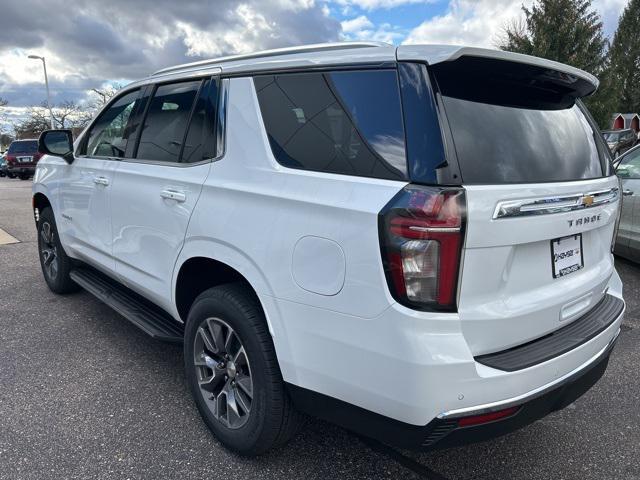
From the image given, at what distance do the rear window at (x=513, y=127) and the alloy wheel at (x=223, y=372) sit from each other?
4.39 feet

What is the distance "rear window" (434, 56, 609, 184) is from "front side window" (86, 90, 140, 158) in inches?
93.1

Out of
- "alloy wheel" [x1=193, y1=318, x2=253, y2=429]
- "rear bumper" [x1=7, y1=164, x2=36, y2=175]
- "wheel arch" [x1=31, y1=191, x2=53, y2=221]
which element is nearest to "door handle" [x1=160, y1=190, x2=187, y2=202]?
"alloy wheel" [x1=193, y1=318, x2=253, y2=429]

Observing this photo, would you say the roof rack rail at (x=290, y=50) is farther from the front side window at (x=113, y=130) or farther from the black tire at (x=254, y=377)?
the black tire at (x=254, y=377)

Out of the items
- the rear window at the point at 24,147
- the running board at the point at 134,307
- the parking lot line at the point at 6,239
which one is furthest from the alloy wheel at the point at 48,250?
the rear window at the point at 24,147

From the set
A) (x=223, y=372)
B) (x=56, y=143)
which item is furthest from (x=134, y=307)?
(x=56, y=143)

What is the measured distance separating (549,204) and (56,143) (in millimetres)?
3959

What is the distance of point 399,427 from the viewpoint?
191 cm

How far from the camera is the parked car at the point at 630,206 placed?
5.54m

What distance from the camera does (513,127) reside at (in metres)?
2.12

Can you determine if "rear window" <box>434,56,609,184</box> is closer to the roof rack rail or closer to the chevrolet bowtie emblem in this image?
the chevrolet bowtie emblem

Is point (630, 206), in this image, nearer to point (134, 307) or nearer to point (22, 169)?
point (134, 307)

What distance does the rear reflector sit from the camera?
6.12 feet

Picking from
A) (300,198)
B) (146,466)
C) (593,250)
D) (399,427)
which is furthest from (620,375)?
(146,466)

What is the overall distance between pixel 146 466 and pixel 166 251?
3.61 feet
